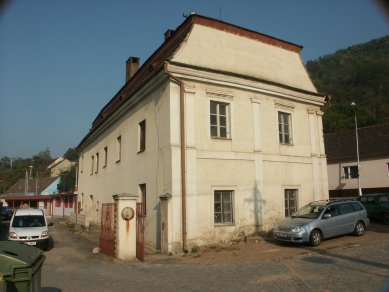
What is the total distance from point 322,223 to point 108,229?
26.0 ft

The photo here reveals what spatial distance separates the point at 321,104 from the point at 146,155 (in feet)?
32.2

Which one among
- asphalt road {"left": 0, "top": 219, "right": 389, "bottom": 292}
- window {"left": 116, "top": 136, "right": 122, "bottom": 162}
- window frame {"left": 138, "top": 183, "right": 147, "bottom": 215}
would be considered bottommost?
asphalt road {"left": 0, "top": 219, "right": 389, "bottom": 292}

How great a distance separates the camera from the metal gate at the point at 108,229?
12.8m

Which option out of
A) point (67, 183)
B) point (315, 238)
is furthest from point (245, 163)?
point (67, 183)

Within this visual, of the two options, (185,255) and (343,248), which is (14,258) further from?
(343,248)

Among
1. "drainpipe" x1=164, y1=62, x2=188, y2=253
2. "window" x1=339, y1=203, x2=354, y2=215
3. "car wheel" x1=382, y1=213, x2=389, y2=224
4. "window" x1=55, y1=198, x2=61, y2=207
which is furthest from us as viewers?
"window" x1=55, y1=198, x2=61, y2=207

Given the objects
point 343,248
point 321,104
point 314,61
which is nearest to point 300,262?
point 343,248

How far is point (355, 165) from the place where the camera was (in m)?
35.0

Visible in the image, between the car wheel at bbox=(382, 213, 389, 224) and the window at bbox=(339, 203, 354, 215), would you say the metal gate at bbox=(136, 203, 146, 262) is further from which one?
the car wheel at bbox=(382, 213, 389, 224)

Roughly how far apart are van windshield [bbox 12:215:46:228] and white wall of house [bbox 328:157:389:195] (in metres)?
A: 28.2

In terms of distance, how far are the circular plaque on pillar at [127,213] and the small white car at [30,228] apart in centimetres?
480

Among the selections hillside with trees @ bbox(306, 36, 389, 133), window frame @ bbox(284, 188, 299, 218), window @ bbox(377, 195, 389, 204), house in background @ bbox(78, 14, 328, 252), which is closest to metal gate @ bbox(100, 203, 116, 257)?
house in background @ bbox(78, 14, 328, 252)

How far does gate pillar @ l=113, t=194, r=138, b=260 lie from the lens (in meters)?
12.2

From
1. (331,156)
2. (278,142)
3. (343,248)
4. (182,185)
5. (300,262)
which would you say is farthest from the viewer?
(331,156)
